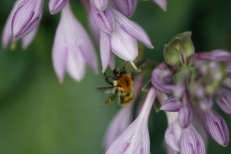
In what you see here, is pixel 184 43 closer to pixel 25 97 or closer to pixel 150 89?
pixel 150 89

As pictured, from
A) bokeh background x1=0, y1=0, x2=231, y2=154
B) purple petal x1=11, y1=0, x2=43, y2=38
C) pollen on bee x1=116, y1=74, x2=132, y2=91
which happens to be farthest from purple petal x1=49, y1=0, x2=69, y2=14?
bokeh background x1=0, y1=0, x2=231, y2=154

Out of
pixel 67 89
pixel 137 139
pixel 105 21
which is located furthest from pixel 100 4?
→ pixel 67 89

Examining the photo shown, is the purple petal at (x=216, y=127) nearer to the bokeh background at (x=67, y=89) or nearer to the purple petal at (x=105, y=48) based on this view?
the purple petal at (x=105, y=48)

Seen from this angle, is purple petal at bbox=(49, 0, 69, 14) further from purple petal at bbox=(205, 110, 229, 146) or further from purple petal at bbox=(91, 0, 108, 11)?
purple petal at bbox=(205, 110, 229, 146)

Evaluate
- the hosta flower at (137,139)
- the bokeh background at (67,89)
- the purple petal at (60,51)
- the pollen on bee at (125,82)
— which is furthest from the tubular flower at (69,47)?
the bokeh background at (67,89)

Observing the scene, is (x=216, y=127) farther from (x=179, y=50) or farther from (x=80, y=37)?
(x=80, y=37)
